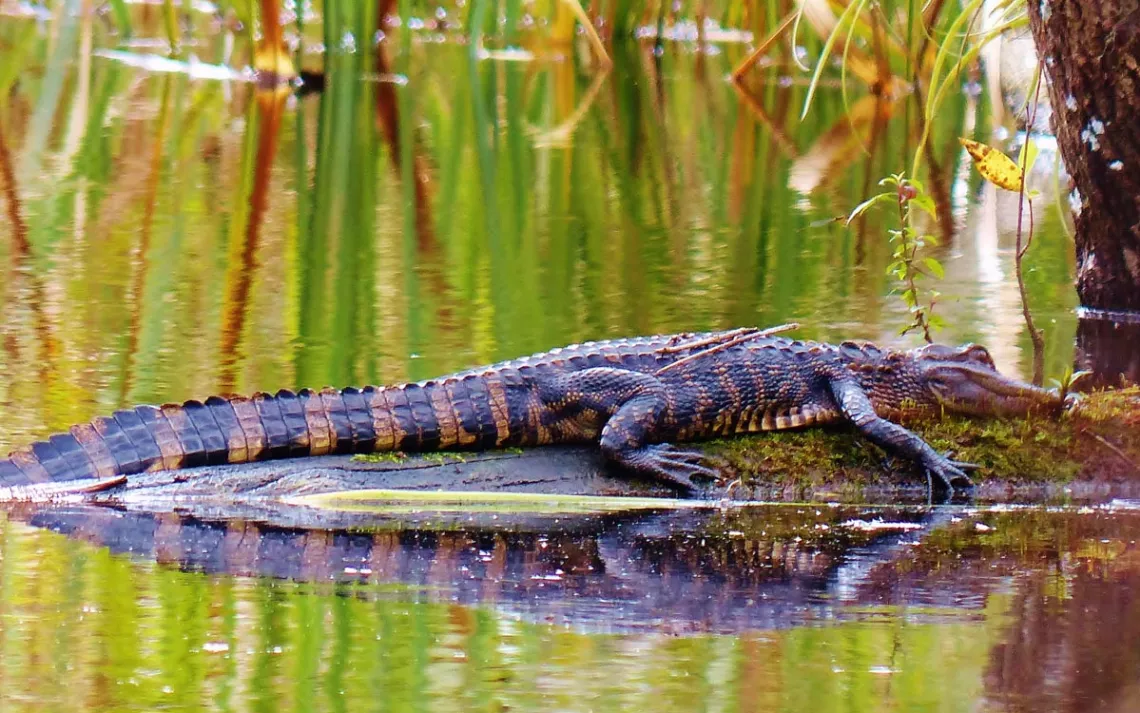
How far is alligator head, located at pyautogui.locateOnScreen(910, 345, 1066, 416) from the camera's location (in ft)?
18.4

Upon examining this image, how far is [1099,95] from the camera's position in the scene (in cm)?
767

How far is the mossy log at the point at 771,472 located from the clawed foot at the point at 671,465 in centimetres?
4

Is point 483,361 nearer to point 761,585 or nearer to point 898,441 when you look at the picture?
point 898,441

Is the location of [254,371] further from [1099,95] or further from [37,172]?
[37,172]

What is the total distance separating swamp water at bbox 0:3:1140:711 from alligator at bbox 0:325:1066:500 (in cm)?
32

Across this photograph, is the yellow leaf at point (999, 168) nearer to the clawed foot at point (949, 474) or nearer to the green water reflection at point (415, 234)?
the green water reflection at point (415, 234)

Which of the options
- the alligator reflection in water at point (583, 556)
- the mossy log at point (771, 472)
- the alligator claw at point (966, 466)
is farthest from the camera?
the alligator claw at point (966, 466)

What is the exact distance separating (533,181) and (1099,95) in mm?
6027

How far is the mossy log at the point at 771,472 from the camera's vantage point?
16.6 feet

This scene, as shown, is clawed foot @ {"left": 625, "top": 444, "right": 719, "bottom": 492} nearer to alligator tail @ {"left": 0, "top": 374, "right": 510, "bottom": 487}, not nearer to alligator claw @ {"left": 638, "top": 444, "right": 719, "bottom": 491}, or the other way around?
alligator claw @ {"left": 638, "top": 444, "right": 719, "bottom": 491}

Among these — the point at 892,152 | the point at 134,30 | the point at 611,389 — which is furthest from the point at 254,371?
the point at 134,30

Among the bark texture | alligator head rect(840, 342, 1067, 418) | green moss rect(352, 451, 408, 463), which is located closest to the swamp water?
green moss rect(352, 451, 408, 463)

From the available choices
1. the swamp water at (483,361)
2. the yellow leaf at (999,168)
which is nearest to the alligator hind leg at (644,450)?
the swamp water at (483,361)

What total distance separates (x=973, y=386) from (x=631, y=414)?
3.79 ft
